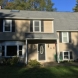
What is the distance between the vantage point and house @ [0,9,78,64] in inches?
917

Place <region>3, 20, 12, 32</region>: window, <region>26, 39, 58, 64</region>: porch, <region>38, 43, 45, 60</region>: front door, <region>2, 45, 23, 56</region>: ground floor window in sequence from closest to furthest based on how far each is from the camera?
<region>2, 45, 23, 56</region>: ground floor window < <region>3, 20, 12, 32</region>: window < <region>26, 39, 58, 64</region>: porch < <region>38, 43, 45, 60</region>: front door

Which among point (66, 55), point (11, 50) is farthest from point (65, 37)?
point (11, 50)

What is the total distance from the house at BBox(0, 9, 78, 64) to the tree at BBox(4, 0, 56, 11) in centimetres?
2030

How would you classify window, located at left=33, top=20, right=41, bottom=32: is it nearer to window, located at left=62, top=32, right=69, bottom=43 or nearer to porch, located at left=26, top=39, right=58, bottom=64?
porch, located at left=26, top=39, right=58, bottom=64

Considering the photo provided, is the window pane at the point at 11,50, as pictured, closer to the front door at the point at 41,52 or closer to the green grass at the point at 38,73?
the front door at the point at 41,52

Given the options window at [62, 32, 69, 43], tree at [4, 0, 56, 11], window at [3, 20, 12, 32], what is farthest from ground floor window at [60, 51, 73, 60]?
tree at [4, 0, 56, 11]

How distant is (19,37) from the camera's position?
23.6m

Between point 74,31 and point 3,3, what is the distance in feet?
92.1

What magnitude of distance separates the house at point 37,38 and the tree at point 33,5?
20297 millimetres

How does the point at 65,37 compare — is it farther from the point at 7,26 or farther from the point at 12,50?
the point at 7,26

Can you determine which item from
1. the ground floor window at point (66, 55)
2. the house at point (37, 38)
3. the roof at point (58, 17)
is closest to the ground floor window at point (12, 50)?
the house at point (37, 38)

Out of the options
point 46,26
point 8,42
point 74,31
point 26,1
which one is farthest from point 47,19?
point 26,1

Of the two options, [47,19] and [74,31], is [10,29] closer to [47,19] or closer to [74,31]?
[47,19]

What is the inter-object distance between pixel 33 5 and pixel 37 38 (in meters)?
28.7
